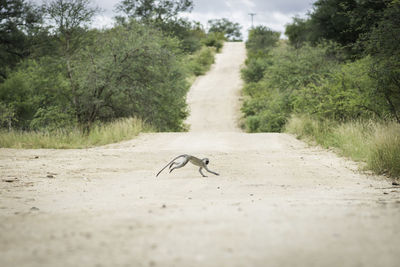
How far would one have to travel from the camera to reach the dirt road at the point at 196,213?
2.44m

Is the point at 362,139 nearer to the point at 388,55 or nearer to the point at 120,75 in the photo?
the point at 388,55

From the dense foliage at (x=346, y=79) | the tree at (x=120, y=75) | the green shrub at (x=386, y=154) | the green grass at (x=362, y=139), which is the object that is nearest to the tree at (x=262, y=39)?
the dense foliage at (x=346, y=79)

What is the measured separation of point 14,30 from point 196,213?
2929 cm

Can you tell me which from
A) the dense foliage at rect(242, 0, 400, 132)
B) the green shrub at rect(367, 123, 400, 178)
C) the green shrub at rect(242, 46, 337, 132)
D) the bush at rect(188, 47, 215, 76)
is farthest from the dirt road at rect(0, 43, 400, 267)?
the bush at rect(188, 47, 215, 76)

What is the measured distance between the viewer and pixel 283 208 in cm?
391

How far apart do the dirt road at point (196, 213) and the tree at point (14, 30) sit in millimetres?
20940

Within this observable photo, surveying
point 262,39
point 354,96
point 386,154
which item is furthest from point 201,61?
point 386,154

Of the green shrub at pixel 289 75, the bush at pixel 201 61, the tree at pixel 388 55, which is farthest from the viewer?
the bush at pixel 201 61

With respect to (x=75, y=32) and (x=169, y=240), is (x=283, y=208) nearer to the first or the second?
(x=169, y=240)

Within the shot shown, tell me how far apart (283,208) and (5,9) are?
29.6 meters

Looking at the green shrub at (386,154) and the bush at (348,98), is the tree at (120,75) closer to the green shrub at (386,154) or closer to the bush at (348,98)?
the bush at (348,98)

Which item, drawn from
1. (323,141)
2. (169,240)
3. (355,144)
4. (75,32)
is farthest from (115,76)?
(169,240)

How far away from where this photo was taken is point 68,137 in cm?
1359

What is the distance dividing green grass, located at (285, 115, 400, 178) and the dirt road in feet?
1.59
